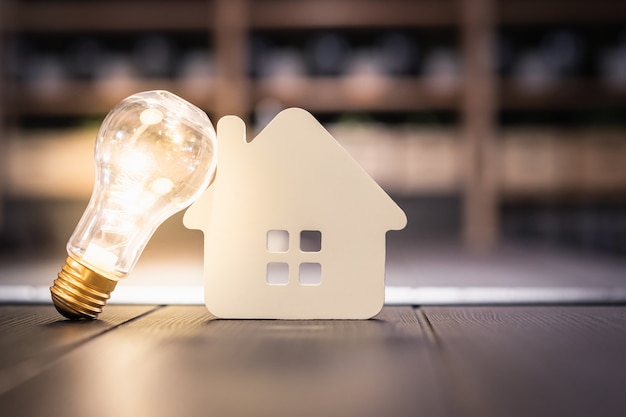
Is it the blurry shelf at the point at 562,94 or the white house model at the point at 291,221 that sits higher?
the blurry shelf at the point at 562,94

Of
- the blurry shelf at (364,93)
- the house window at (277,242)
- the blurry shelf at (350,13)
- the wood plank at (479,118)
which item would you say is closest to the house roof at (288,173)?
the house window at (277,242)

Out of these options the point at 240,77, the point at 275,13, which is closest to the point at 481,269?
the point at 240,77

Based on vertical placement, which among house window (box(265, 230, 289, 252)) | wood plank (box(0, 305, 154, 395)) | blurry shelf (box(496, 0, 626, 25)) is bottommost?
house window (box(265, 230, 289, 252))

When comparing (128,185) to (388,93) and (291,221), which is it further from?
(388,93)

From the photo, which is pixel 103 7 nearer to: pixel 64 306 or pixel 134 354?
pixel 64 306

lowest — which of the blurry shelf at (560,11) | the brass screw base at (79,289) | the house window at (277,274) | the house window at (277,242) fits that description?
the house window at (277,242)

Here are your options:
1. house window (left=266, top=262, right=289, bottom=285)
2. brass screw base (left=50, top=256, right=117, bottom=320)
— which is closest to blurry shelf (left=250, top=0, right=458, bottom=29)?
house window (left=266, top=262, right=289, bottom=285)

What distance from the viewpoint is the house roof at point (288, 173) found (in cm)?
67

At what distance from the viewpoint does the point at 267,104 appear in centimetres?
264

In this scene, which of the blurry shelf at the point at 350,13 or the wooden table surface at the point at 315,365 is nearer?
the wooden table surface at the point at 315,365

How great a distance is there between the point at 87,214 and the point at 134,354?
209 mm

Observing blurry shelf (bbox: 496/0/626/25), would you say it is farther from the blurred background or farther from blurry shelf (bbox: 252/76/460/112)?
blurry shelf (bbox: 252/76/460/112)

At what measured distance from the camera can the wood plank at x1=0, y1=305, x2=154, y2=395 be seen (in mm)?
454

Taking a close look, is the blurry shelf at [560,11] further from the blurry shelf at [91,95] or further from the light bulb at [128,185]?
the light bulb at [128,185]
